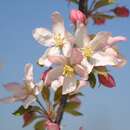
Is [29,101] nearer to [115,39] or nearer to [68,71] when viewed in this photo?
[68,71]

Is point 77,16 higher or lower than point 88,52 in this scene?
higher

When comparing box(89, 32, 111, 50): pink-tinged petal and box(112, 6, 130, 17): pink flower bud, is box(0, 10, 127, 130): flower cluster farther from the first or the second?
box(112, 6, 130, 17): pink flower bud

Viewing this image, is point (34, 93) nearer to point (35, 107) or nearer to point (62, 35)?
point (35, 107)

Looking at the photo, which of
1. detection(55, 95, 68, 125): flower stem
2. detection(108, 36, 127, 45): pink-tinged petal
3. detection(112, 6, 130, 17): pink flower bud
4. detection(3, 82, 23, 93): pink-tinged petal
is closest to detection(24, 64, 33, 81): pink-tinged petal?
detection(3, 82, 23, 93): pink-tinged petal

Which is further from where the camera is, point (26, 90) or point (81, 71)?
point (26, 90)

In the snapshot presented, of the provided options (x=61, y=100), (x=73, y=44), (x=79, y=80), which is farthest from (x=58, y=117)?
(x=73, y=44)

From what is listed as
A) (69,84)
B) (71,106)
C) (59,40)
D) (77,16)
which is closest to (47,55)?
(59,40)

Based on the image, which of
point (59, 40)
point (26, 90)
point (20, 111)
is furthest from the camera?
point (26, 90)
